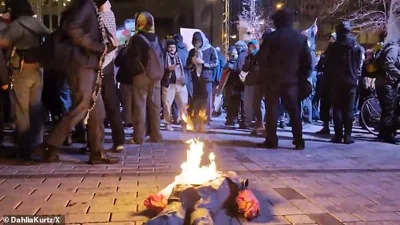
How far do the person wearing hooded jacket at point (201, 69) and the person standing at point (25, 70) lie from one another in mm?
4353

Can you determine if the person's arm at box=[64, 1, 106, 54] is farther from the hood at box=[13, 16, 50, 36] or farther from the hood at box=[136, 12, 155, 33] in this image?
the hood at box=[136, 12, 155, 33]

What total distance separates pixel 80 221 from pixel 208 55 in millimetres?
7313

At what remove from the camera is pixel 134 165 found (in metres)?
6.17

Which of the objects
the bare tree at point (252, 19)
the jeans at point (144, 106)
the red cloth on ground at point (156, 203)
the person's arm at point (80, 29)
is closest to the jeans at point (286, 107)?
the jeans at point (144, 106)

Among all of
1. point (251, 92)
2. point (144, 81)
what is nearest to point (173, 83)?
point (251, 92)

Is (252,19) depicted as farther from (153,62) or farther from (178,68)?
(153,62)

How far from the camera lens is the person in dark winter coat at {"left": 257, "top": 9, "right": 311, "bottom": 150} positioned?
7.75m

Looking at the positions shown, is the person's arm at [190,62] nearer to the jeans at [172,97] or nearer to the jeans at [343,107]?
the jeans at [172,97]

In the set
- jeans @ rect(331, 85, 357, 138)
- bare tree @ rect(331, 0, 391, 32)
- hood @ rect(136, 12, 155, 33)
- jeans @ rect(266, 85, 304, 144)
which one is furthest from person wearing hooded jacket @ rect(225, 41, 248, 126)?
bare tree @ rect(331, 0, 391, 32)

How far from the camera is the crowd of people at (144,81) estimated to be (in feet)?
19.4

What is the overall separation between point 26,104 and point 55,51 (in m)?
0.94

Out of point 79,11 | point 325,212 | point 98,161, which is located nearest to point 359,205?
point 325,212

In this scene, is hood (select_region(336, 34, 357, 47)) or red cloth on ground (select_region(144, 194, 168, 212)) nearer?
red cloth on ground (select_region(144, 194, 168, 212))

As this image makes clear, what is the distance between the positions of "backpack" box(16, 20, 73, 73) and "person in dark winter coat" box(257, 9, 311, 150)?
3.33 m
